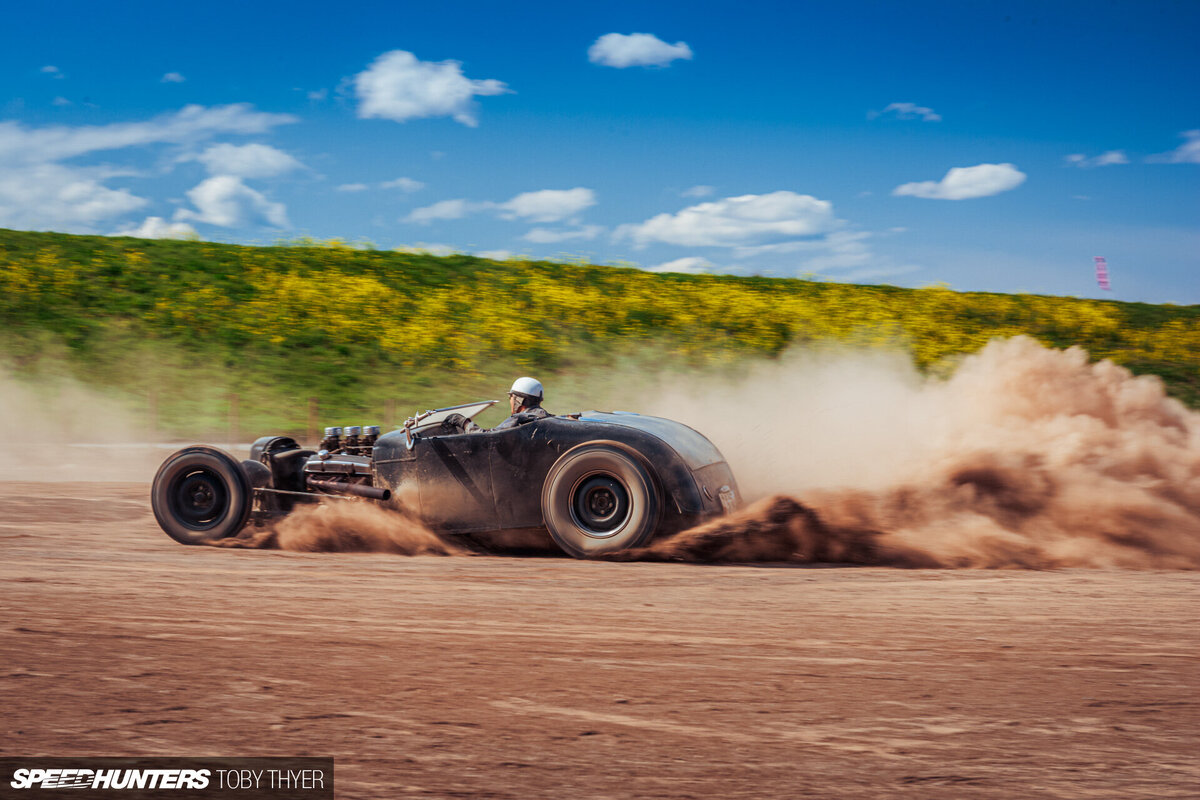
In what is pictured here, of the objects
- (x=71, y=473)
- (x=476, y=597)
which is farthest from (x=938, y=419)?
(x=71, y=473)

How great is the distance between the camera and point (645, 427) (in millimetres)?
7625

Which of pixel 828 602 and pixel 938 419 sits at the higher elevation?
pixel 938 419

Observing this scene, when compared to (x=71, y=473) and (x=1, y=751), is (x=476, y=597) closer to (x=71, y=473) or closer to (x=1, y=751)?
(x=1, y=751)

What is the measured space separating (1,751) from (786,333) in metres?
31.0

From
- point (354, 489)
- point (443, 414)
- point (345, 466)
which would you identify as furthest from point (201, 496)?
point (443, 414)

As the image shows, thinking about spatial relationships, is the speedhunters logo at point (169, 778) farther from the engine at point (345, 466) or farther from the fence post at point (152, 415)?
the fence post at point (152, 415)

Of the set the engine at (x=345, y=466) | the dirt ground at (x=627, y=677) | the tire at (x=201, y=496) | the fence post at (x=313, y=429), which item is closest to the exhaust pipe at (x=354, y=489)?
the engine at (x=345, y=466)

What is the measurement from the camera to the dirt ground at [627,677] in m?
3.40

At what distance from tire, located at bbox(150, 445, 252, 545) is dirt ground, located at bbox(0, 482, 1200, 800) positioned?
1.16 metres

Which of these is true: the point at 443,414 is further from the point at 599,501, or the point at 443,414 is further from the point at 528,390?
the point at 599,501

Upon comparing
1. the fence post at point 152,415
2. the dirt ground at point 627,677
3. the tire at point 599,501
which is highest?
the fence post at point 152,415

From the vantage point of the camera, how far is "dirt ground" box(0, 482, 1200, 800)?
11.2 ft

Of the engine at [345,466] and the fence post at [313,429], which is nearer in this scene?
the engine at [345,466]

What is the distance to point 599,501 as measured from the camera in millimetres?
7539
